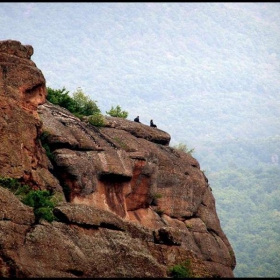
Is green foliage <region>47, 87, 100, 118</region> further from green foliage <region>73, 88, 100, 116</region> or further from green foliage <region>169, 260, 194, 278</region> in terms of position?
green foliage <region>169, 260, 194, 278</region>

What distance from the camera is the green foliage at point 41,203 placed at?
48.8m

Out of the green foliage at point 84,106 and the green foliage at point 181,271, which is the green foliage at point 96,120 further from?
the green foliage at point 181,271

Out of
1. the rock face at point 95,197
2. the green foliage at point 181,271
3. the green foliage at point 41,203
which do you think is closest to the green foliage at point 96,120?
the rock face at point 95,197

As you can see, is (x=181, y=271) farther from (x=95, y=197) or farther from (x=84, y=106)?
(x=84, y=106)

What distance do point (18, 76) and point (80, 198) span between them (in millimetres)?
10225

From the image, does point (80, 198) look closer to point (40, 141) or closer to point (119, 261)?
point (40, 141)

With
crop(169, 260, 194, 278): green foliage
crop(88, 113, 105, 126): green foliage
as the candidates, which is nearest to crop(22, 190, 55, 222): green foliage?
crop(169, 260, 194, 278): green foliage

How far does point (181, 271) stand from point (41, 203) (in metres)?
9.75

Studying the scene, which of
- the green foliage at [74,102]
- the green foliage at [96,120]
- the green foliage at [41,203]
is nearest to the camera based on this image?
the green foliage at [41,203]

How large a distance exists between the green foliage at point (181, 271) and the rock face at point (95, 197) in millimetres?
376

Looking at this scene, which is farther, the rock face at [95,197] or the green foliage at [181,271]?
the green foliage at [181,271]

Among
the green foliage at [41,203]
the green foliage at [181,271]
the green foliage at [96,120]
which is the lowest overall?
the green foliage at [181,271]

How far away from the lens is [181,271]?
5116 centimetres

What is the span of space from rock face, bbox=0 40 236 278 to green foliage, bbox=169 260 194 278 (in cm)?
38
